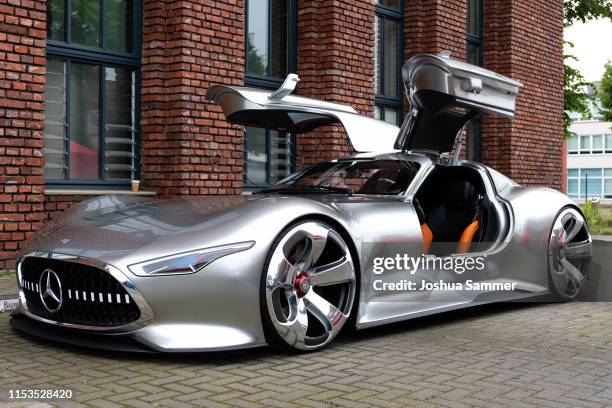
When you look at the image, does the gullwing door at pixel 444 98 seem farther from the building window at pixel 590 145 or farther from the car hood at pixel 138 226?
the building window at pixel 590 145

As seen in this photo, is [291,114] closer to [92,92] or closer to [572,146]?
[92,92]

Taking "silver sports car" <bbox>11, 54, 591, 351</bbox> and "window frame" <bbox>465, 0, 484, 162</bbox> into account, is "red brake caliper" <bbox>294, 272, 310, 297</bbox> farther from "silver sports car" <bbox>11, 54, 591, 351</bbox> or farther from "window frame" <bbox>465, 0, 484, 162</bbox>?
"window frame" <bbox>465, 0, 484, 162</bbox>

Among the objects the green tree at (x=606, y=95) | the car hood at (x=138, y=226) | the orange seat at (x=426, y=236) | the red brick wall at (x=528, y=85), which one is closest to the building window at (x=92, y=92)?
the car hood at (x=138, y=226)

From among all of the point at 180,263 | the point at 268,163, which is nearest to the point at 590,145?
the point at 268,163

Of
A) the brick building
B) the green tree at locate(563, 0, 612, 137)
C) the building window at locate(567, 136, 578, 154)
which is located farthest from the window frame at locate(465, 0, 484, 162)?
the building window at locate(567, 136, 578, 154)

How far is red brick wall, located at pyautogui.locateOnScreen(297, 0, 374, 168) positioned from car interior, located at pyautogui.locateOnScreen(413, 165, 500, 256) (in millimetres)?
4445

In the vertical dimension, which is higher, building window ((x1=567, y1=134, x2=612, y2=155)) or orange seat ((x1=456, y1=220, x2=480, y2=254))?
building window ((x1=567, y1=134, x2=612, y2=155))

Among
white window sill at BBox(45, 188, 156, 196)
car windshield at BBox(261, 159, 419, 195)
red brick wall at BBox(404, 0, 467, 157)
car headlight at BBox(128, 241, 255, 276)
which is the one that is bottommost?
car headlight at BBox(128, 241, 255, 276)

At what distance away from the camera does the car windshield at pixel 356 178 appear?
Answer: 616 cm

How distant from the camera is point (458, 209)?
273 inches

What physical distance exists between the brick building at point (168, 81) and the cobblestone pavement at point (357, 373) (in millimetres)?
2796

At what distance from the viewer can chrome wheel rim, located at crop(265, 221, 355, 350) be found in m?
4.81

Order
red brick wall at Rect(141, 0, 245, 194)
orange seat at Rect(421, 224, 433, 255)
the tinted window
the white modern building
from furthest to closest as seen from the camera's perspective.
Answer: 1. the white modern building
2. red brick wall at Rect(141, 0, 245, 194)
3. the tinted window
4. orange seat at Rect(421, 224, 433, 255)

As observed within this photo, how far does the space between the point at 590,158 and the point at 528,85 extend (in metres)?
53.9
